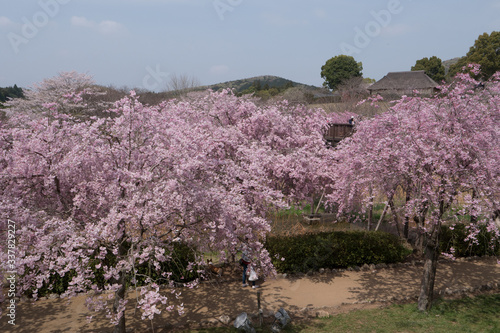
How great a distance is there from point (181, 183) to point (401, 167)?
6.63m

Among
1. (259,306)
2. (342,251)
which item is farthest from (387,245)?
(259,306)

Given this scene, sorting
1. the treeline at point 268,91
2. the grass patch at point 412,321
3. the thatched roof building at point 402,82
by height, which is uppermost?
the treeline at point 268,91

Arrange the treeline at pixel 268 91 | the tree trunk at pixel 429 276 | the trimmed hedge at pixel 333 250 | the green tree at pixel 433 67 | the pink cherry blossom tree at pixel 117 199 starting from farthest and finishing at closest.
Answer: the treeline at pixel 268 91, the green tree at pixel 433 67, the trimmed hedge at pixel 333 250, the tree trunk at pixel 429 276, the pink cherry blossom tree at pixel 117 199

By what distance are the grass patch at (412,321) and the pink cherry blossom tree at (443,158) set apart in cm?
56

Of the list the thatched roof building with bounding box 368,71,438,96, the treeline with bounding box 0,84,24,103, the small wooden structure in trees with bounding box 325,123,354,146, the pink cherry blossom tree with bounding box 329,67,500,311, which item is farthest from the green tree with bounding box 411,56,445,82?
the treeline with bounding box 0,84,24,103

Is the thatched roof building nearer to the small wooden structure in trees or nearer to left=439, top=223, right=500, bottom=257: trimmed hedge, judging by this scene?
the small wooden structure in trees

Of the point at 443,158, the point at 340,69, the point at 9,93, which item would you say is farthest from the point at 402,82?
the point at 9,93

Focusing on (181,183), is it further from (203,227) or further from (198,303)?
(198,303)

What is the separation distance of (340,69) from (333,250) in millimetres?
66834

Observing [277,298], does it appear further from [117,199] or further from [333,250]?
[117,199]

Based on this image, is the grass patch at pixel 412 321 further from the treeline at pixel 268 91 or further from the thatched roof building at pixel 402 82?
the treeline at pixel 268 91

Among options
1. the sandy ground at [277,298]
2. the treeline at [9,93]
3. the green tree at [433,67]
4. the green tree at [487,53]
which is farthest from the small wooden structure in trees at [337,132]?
the treeline at [9,93]

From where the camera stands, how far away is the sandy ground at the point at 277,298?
9430 millimetres

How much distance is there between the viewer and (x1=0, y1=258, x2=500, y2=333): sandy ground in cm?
943
